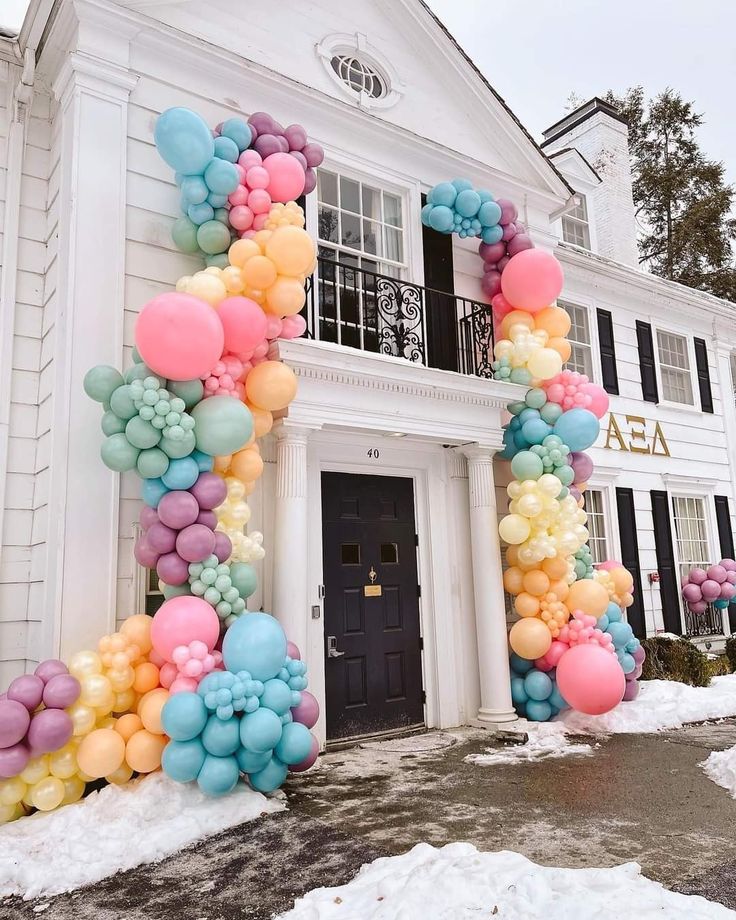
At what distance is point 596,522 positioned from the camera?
1089cm

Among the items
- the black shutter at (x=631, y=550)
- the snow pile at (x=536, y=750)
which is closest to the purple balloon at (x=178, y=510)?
the snow pile at (x=536, y=750)

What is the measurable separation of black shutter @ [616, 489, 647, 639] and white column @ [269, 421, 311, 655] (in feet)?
21.0

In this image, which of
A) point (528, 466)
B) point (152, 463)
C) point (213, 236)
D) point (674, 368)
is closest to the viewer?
point (152, 463)

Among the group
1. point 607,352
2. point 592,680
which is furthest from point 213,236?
point 607,352

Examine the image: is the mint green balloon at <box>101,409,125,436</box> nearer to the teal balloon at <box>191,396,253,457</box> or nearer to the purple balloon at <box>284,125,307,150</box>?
the teal balloon at <box>191,396,253,457</box>

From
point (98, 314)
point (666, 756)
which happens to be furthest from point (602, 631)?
point (98, 314)

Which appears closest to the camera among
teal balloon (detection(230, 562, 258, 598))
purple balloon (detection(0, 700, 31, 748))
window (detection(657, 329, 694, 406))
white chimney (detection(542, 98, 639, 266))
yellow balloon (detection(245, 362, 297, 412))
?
purple balloon (detection(0, 700, 31, 748))

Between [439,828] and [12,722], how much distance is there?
2.62 meters

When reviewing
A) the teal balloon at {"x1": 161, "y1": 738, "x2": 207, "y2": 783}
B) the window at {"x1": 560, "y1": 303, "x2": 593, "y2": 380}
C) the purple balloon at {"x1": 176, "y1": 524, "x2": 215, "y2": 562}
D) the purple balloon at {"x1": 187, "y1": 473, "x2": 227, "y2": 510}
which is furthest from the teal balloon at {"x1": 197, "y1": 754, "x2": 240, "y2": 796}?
the window at {"x1": 560, "y1": 303, "x2": 593, "y2": 380}

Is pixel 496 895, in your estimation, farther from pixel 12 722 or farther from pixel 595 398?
pixel 595 398

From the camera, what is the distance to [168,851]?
4.08 metres

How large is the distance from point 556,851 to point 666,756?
268cm

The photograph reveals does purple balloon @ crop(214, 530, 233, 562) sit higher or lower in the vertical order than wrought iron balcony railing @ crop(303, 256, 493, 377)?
lower

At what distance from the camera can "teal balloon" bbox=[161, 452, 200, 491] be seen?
491 centimetres
